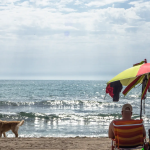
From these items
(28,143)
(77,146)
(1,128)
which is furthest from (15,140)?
(77,146)

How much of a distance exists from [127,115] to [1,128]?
5.33 m

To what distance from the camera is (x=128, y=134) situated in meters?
4.30

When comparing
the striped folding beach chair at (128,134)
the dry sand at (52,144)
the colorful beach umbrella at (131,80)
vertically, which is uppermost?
the colorful beach umbrella at (131,80)

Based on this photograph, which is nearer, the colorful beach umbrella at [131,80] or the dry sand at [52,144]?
the colorful beach umbrella at [131,80]

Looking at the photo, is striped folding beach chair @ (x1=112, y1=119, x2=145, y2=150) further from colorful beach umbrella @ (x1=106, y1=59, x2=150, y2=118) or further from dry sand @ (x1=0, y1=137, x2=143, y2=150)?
dry sand @ (x1=0, y1=137, x2=143, y2=150)

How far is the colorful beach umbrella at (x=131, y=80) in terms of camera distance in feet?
14.2

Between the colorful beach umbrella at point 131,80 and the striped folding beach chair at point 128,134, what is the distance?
708 mm

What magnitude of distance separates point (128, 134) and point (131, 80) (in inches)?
70.8

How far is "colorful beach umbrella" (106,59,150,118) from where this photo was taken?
14.2 feet

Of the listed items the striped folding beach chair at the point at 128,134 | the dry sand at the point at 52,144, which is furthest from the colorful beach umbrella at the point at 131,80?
the dry sand at the point at 52,144

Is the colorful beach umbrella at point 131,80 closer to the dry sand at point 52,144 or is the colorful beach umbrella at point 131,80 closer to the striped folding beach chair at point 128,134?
the striped folding beach chair at point 128,134

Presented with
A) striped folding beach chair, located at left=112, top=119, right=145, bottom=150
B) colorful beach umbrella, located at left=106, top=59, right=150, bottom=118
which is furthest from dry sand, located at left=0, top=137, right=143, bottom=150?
striped folding beach chair, located at left=112, top=119, right=145, bottom=150

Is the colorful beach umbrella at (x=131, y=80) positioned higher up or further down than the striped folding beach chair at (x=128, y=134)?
higher up

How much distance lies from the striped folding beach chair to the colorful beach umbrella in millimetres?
708
